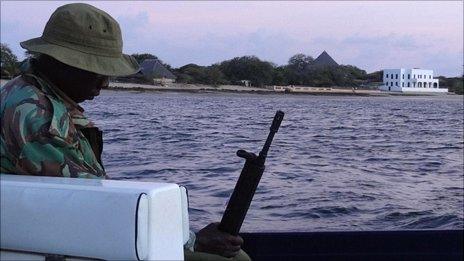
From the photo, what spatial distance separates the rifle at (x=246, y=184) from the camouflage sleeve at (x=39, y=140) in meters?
0.67

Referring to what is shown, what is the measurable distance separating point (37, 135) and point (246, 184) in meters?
Answer: 0.85

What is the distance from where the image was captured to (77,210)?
1674 millimetres

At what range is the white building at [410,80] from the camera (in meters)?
116

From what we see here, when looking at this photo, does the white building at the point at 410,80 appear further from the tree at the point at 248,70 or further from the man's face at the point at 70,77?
the man's face at the point at 70,77

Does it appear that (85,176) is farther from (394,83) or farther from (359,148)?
(394,83)

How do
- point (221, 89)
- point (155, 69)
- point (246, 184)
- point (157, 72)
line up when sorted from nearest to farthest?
point (246, 184), point (155, 69), point (157, 72), point (221, 89)

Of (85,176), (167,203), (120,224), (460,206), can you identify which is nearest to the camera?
(120,224)

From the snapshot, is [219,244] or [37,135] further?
[219,244]

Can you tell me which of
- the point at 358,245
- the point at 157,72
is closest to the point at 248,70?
the point at 157,72

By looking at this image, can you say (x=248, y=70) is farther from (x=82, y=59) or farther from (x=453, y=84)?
(x=82, y=59)

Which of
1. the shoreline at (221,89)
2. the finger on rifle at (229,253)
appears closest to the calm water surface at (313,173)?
the finger on rifle at (229,253)

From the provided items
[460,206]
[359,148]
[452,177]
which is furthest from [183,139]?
[460,206]

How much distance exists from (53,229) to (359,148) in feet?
67.0

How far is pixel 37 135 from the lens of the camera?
2053 mm
